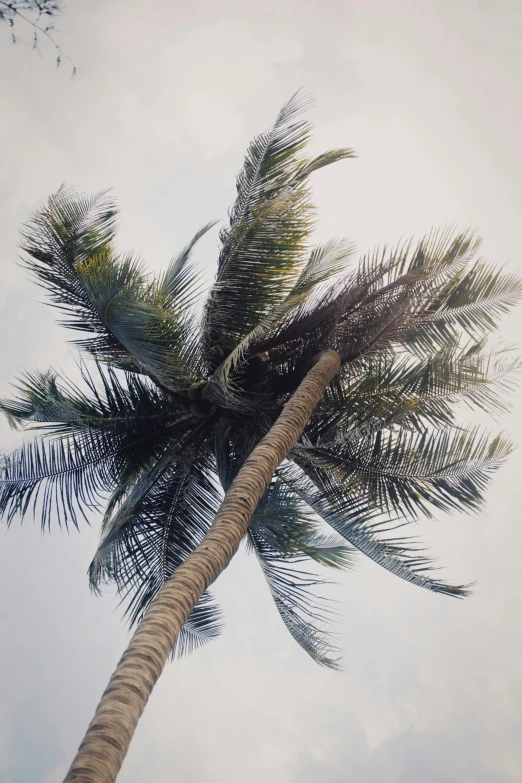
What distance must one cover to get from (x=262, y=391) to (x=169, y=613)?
17.2ft

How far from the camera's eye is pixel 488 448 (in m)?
7.40

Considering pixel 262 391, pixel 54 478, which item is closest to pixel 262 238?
pixel 262 391

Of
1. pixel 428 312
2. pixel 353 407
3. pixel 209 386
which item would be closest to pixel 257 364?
pixel 209 386

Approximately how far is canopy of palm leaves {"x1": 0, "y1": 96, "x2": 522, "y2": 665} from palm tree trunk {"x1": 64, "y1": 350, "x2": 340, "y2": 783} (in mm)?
1224

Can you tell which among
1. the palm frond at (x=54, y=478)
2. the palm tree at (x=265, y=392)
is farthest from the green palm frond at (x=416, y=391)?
the palm frond at (x=54, y=478)

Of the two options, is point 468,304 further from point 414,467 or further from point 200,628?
point 200,628

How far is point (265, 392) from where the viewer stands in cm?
924

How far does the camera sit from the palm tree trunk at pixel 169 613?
3031 millimetres

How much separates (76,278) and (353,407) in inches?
149

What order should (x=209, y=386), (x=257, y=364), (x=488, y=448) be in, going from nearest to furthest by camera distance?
1. (x=488, y=448)
2. (x=209, y=386)
3. (x=257, y=364)

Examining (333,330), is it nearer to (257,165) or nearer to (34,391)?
(257,165)

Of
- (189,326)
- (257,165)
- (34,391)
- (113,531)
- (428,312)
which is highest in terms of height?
(257,165)

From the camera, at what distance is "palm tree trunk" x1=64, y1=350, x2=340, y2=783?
3.03 meters

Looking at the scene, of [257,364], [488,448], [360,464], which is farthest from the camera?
[257,364]
